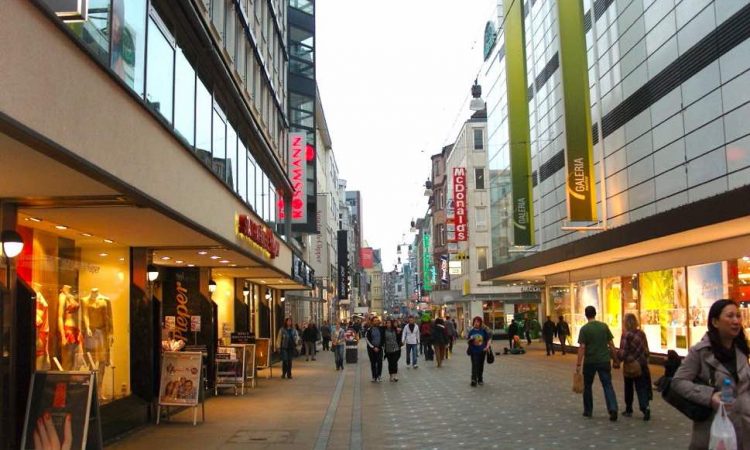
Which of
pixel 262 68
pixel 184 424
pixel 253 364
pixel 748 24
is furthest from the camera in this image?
pixel 262 68

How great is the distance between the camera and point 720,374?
4.59 m

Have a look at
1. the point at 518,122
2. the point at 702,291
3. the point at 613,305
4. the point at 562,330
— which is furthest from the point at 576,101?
the point at 562,330

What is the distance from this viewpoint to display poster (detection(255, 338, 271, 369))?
22027 millimetres

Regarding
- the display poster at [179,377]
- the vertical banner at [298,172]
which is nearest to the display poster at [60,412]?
the display poster at [179,377]

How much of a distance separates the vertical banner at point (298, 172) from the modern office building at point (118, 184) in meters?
14.8

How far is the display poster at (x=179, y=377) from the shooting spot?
506 inches

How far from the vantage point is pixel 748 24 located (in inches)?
673

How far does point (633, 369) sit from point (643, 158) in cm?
1272

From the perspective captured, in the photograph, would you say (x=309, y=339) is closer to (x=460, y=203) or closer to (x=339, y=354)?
(x=339, y=354)

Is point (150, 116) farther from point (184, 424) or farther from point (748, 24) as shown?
point (748, 24)

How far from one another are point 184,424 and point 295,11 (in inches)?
1288

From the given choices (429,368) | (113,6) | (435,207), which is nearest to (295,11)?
(429,368)

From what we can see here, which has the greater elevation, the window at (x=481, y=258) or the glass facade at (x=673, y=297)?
the window at (x=481, y=258)

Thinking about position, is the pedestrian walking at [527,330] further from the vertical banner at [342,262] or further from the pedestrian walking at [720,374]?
the pedestrian walking at [720,374]
